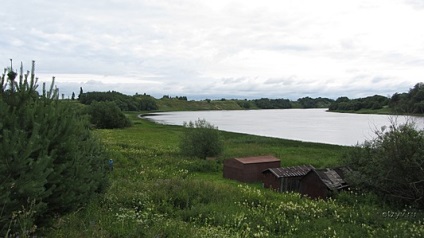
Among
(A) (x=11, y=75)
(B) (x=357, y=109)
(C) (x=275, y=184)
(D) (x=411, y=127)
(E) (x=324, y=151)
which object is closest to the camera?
(A) (x=11, y=75)

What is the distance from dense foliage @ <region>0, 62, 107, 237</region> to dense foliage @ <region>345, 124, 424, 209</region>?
1585 cm

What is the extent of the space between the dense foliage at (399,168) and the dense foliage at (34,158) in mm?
15854

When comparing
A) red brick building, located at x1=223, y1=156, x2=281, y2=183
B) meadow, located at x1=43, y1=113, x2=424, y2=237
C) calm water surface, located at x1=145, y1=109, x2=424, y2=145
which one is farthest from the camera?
calm water surface, located at x1=145, y1=109, x2=424, y2=145

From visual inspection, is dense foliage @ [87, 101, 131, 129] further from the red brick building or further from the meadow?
the meadow

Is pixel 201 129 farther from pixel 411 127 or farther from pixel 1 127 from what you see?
pixel 1 127

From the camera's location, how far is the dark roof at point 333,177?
21375 millimetres

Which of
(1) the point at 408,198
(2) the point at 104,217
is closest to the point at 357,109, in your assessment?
(1) the point at 408,198

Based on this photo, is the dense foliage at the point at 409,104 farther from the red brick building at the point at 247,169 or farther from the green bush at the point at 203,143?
the green bush at the point at 203,143

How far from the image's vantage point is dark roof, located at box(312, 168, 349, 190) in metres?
21.4

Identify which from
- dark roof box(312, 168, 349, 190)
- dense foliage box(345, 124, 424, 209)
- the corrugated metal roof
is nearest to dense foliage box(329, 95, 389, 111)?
dark roof box(312, 168, 349, 190)

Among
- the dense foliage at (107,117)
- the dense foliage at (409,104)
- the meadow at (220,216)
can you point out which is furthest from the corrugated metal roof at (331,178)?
the dense foliage at (107,117)

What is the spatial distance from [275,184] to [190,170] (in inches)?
339

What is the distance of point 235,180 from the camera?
2666 centimetres

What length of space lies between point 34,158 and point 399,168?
1768 cm
